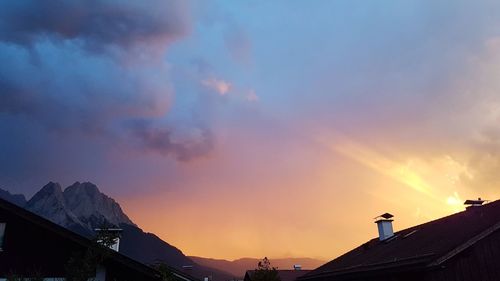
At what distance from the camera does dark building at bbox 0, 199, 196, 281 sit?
55.3 feet

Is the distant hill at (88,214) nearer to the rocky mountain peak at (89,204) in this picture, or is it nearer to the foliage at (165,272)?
the rocky mountain peak at (89,204)

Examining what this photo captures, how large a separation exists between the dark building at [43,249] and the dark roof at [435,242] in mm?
10246

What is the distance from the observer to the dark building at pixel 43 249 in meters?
16.8

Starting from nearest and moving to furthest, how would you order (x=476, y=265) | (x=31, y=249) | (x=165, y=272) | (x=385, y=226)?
(x=165, y=272) → (x=31, y=249) → (x=476, y=265) → (x=385, y=226)

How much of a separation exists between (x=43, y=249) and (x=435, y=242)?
17536mm

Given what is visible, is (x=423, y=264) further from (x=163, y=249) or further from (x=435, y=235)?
(x=163, y=249)

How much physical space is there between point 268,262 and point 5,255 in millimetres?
27793

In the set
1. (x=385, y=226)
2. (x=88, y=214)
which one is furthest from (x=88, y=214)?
(x=385, y=226)

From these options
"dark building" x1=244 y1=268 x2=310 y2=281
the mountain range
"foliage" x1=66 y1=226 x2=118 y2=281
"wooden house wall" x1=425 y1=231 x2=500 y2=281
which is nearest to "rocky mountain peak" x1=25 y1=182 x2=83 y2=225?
the mountain range

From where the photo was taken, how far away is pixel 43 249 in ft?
56.8

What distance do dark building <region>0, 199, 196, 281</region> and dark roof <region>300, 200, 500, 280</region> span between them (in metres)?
10.2

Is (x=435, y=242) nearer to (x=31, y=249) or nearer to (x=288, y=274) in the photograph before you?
(x=31, y=249)

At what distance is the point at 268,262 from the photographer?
4125 centimetres

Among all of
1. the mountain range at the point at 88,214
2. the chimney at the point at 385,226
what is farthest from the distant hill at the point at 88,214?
the chimney at the point at 385,226
